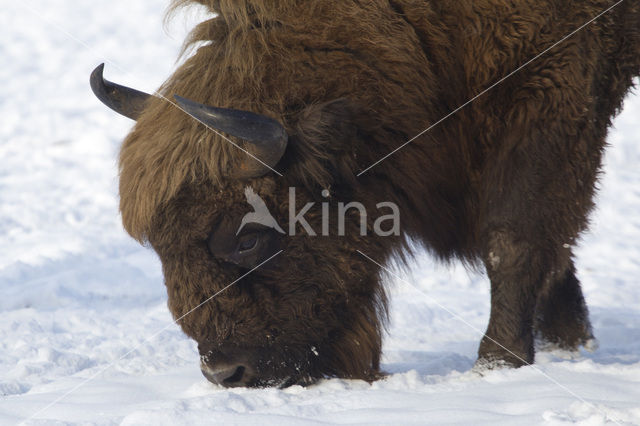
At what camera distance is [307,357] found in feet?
11.8


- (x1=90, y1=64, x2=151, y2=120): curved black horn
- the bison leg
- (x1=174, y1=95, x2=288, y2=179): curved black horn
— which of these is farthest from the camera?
the bison leg

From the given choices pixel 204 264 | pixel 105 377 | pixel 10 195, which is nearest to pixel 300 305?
pixel 204 264

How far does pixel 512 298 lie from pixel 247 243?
1360mm

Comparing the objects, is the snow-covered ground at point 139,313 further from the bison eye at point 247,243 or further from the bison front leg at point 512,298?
the bison eye at point 247,243

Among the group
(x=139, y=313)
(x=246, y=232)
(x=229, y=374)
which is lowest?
(x=139, y=313)

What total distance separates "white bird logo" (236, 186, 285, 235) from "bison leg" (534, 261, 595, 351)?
212 centimetres

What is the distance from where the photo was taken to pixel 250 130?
313cm

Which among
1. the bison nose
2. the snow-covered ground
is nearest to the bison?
the bison nose

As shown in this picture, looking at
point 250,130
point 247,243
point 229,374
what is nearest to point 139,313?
point 229,374

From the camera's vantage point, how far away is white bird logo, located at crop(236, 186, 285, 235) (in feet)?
11.1

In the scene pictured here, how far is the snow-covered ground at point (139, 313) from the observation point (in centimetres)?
294

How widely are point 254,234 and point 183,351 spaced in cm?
165

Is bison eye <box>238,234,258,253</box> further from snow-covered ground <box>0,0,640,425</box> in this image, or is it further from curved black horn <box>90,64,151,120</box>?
curved black horn <box>90,64,151,120</box>

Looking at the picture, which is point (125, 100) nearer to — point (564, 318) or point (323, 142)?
point (323, 142)
